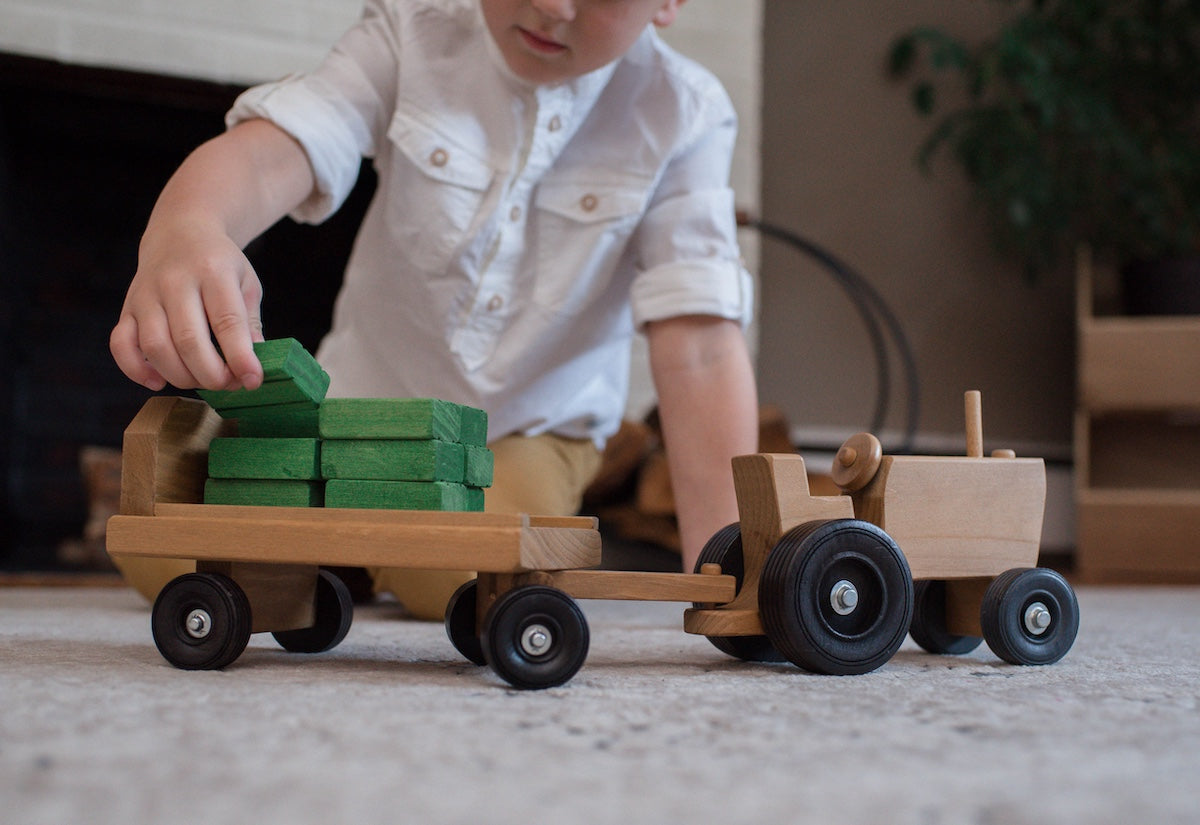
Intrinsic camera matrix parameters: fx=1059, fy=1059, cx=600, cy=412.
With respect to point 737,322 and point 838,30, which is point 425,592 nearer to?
point 737,322

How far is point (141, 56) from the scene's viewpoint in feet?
5.72

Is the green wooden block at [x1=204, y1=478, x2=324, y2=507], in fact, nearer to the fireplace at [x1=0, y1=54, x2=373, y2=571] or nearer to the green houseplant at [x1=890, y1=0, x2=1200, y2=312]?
the fireplace at [x1=0, y1=54, x2=373, y2=571]

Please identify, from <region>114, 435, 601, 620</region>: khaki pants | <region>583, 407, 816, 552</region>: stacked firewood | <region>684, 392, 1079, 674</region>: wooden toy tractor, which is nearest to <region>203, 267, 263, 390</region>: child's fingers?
<region>684, 392, 1079, 674</region>: wooden toy tractor

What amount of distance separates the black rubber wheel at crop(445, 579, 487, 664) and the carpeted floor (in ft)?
0.05

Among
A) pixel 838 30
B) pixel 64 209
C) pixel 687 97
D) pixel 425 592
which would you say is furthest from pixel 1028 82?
pixel 64 209

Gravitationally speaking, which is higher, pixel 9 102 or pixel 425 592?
pixel 9 102

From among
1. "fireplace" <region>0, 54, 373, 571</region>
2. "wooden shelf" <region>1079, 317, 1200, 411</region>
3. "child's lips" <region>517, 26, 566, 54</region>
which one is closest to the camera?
"child's lips" <region>517, 26, 566, 54</region>

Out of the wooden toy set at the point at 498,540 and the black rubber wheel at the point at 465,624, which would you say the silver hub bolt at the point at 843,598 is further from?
the black rubber wheel at the point at 465,624

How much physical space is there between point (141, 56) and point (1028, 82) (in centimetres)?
164

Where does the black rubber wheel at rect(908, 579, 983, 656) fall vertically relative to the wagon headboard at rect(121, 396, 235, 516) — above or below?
below

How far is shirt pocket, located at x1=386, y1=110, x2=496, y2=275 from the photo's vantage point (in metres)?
0.99

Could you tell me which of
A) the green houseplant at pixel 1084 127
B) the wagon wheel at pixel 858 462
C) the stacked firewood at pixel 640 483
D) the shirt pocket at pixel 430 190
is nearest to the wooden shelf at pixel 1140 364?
the green houseplant at pixel 1084 127

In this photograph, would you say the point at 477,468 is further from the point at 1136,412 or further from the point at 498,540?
the point at 1136,412

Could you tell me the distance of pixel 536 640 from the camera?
0.55 m
